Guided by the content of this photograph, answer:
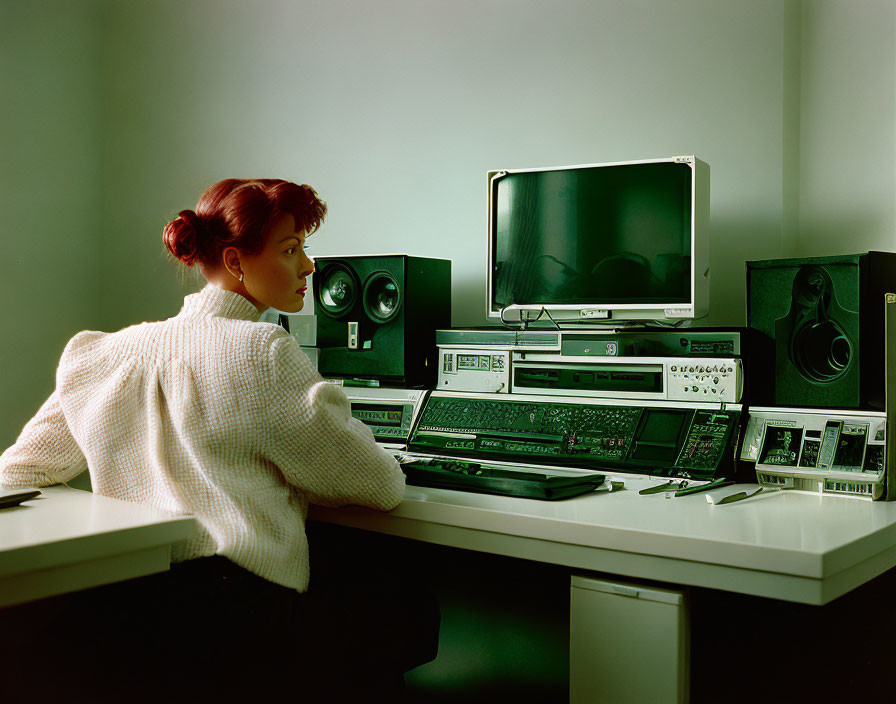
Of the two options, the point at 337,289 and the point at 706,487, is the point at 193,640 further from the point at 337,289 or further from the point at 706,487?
the point at 337,289

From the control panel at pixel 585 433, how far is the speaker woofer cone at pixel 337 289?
38 cm

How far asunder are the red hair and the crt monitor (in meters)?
0.78

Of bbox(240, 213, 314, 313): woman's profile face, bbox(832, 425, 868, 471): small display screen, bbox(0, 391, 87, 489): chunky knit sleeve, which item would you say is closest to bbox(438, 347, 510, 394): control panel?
bbox(240, 213, 314, 313): woman's profile face

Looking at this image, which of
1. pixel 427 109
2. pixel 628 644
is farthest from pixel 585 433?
pixel 427 109

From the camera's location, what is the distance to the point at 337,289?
2316 mm

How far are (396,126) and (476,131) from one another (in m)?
0.30

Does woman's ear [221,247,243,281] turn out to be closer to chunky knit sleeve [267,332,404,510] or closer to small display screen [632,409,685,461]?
chunky knit sleeve [267,332,404,510]

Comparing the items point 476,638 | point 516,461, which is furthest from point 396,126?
point 476,638

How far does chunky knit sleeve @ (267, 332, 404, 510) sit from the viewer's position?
1.31 m

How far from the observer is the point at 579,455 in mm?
1806

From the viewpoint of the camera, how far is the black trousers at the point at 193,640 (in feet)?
3.89

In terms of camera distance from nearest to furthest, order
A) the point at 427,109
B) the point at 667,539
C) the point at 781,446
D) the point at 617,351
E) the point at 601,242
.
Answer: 1. the point at 667,539
2. the point at 781,446
3. the point at 617,351
4. the point at 601,242
5. the point at 427,109

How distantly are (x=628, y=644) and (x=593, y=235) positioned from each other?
1074mm

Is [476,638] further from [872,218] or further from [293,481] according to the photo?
[872,218]
